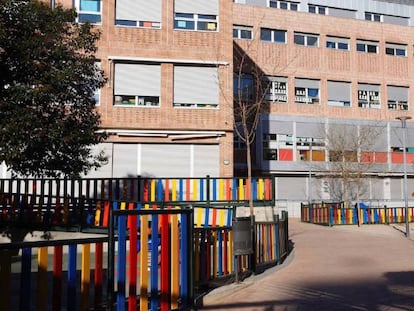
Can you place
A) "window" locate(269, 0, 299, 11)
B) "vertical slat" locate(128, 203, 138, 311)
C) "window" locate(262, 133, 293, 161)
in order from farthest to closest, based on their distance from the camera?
"window" locate(269, 0, 299, 11) → "window" locate(262, 133, 293, 161) → "vertical slat" locate(128, 203, 138, 311)

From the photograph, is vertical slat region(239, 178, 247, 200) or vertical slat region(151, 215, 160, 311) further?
vertical slat region(239, 178, 247, 200)

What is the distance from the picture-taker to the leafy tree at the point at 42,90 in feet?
31.8

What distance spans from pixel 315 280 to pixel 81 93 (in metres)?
6.95

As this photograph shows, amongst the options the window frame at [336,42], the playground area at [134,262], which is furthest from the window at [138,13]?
the window frame at [336,42]

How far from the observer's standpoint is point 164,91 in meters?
20.2

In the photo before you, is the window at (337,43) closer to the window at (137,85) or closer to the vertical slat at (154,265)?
the window at (137,85)

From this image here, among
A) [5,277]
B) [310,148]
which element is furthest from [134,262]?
[310,148]

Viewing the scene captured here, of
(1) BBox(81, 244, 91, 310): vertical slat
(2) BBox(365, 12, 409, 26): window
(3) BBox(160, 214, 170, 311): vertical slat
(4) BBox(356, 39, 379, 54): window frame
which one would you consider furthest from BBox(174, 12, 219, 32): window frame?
(2) BBox(365, 12, 409, 26): window

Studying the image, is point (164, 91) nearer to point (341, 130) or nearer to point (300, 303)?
point (300, 303)

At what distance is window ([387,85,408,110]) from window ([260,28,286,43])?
920 cm

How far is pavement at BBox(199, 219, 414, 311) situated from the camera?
21.7 feet

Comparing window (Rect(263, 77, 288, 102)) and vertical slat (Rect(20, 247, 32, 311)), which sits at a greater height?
window (Rect(263, 77, 288, 102))

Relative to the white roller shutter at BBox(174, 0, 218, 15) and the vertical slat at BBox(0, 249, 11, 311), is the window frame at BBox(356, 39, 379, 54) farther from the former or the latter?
the vertical slat at BBox(0, 249, 11, 311)

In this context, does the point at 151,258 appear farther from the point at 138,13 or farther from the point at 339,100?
the point at 339,100
